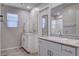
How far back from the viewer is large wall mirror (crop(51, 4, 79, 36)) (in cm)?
124

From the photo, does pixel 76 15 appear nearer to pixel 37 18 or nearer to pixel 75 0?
pixel 75 0

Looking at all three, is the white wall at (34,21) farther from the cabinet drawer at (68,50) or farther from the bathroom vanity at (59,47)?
the cabinet drawer at (68,50)

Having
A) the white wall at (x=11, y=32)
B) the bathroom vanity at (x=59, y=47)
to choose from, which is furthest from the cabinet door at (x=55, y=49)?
the white wall at (x=11, y=32)

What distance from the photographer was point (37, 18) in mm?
1350

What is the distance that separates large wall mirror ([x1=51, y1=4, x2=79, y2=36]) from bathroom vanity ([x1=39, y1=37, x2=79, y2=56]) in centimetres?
21

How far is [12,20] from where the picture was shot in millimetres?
1183

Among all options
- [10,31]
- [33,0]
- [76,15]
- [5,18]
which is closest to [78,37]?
[76,15]

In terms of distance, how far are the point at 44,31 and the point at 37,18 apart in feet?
0.91

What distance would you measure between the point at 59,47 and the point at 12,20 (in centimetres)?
79

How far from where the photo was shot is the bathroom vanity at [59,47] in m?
0.91

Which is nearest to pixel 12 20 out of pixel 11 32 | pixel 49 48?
pixel 11 32

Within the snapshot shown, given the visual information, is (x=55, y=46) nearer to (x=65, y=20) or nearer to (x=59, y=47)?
(x=59, y=47)

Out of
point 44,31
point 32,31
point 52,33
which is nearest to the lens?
point 32,31

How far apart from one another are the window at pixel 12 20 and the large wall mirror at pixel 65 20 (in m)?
0.75
